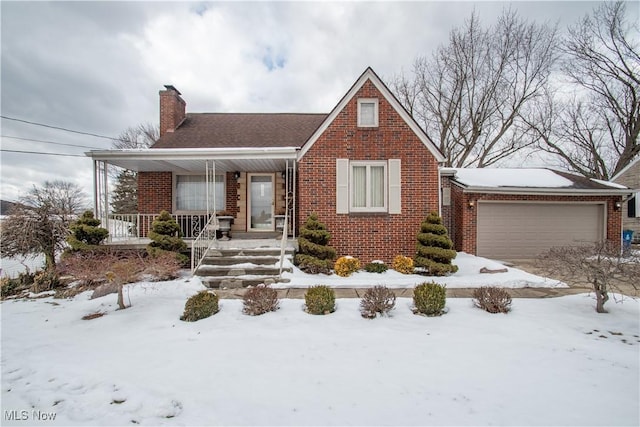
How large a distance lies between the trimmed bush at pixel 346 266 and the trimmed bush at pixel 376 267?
355 millimetres

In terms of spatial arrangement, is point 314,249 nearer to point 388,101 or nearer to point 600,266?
point 388,101

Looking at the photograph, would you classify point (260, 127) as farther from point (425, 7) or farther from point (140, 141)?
point (140, 141)

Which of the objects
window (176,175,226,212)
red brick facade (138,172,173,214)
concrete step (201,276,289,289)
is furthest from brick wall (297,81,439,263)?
red brick facade (138,172,173,214)

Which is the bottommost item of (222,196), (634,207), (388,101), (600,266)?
(600,266)

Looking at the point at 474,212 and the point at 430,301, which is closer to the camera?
the point at 430,301

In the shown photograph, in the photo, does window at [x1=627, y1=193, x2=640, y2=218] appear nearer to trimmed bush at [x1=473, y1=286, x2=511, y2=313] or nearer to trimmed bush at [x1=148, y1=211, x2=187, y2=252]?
trimmed bush at [x1=473, y1=286, x2=511, y2=313]

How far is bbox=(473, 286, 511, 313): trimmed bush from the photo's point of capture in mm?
4980

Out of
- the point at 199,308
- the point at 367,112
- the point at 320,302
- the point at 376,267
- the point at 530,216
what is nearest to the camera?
the point at 199,308

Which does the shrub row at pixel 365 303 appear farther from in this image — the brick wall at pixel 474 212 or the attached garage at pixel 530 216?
the attached garage at pixel 530 216

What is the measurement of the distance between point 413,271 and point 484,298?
305 centimetres

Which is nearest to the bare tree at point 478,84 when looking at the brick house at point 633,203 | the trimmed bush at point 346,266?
the brick house at point 633,203

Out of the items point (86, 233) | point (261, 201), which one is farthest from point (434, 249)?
point (86, 233)

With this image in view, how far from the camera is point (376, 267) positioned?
8070 millimetres

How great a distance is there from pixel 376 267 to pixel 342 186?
263 centimetres
